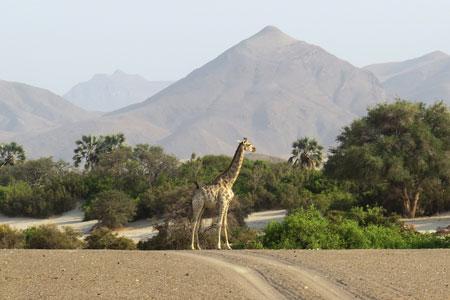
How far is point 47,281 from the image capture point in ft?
49.1

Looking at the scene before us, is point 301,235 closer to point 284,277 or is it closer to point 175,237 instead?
point 175,237

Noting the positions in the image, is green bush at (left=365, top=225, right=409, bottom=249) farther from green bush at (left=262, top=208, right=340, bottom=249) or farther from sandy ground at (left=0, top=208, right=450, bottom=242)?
sandy ground at (left=0, top=208, right=450, bottom=242)

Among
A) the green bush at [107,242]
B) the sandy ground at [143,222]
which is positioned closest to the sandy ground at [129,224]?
the sandy ground at [143,222]

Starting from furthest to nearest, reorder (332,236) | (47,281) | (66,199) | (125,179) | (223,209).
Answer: (125,179)
(66,199)
(332,236)
(223,209)
(47,281)

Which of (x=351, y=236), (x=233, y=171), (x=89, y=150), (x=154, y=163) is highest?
(x=89, y=150)

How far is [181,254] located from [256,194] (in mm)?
39604

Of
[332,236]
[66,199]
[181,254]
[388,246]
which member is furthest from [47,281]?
[66,199]

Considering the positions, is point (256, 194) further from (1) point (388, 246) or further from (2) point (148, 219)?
(1) point (388, 246)

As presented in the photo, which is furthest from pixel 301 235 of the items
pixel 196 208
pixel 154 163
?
pixel 154 163

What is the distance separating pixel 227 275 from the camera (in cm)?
1499

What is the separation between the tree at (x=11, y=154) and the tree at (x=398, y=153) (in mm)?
46868

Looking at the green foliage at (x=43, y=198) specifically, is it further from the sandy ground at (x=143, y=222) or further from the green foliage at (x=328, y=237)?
the green foliage at (x=328, y=237)

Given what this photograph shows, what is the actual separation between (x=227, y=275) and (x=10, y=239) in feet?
59.4

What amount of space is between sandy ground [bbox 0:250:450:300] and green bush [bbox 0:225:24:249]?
38.2 feet
